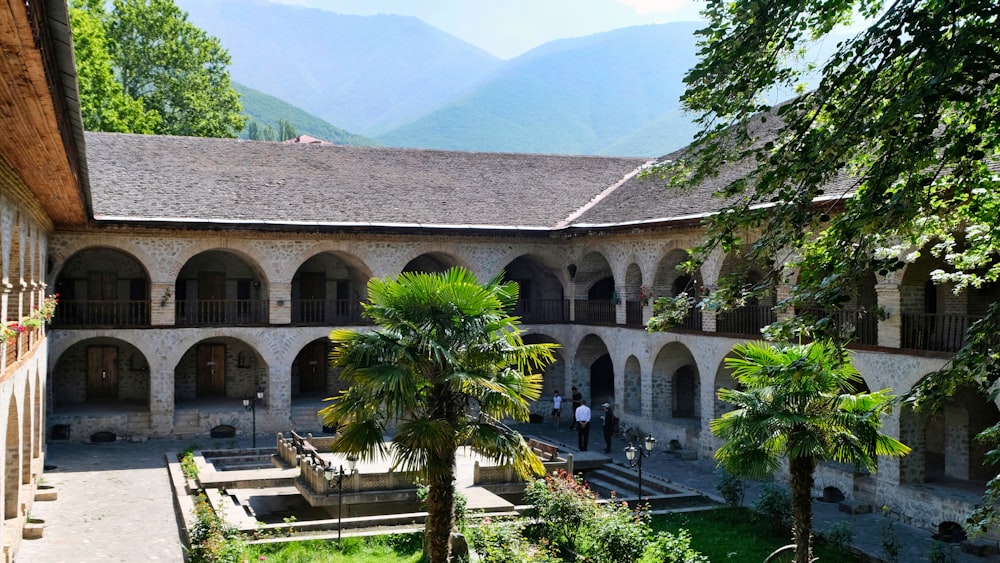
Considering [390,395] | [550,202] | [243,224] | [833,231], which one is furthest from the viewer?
[550,202]

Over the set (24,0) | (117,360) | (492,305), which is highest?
(24,0)

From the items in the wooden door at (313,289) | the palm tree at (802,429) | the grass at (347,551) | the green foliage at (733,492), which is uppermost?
the wooden door at (313,289)

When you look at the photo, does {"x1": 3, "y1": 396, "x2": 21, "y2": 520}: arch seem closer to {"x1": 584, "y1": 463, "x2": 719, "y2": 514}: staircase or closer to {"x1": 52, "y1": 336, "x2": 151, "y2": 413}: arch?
{"x1": 584, "y1": 463, "x2": 719, "y2": 514}: staircase

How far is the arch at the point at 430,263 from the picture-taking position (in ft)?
88.7

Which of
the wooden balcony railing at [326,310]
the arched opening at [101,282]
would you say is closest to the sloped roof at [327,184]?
the arched opening at [101,282]

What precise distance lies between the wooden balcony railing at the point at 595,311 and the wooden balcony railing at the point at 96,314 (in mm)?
11181

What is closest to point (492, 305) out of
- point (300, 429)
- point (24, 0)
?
point (24, 0)

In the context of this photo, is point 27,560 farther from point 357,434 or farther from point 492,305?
point 492,305

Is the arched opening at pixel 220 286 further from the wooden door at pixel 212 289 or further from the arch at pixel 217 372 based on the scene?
the arch at pixel 217 372

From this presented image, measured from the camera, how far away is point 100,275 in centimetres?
2556

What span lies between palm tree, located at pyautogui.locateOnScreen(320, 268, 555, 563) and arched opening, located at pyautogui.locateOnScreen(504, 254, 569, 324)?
1583 cm

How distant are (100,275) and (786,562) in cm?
1923

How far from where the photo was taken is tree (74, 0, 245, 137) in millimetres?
35562

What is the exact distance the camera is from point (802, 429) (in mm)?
11172
